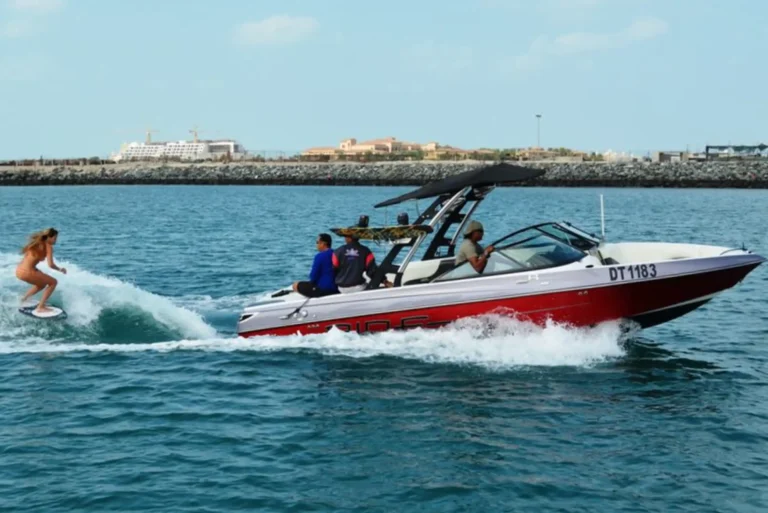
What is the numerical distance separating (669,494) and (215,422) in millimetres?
5360

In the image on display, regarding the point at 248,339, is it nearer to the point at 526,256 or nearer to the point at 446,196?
the point at 446,196

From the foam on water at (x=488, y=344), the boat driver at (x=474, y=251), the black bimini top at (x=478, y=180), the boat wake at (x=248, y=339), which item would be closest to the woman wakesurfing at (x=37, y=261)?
the boat wake at (x=248, y=339)

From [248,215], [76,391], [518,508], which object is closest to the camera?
[518,508]

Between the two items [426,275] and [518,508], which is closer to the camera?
[518,508]

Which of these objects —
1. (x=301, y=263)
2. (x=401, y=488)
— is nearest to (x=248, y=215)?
(x=301, y=263)

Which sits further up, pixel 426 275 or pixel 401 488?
pixel 426 275

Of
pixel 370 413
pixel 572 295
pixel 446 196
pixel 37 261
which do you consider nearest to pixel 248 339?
pixel 37 261

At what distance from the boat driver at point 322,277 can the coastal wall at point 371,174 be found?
75.8m

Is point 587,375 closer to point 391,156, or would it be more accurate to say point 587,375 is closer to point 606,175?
point 606,175

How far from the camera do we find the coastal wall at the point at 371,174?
89875 millimetres

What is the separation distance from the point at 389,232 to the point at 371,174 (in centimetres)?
8781

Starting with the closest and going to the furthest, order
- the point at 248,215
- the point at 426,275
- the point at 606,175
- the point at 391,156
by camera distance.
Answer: the point at 426,275
the point at 248,215
the point at 606,175
the point at 391,156

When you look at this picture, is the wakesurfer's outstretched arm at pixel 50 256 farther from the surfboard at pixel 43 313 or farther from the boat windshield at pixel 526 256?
the boat windshield at pixel 526 256

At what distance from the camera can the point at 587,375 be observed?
13.9 metres
